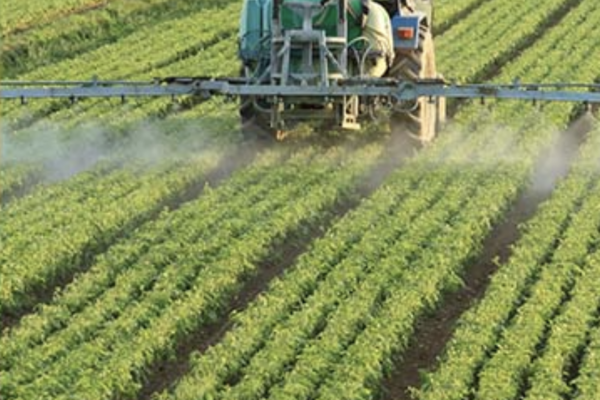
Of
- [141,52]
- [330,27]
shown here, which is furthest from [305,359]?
[141,52]

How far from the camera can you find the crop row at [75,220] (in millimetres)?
13516

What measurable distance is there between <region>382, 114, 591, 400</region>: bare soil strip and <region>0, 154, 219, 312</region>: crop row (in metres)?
3.82

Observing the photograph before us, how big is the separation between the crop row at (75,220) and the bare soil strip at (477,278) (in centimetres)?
→ 382

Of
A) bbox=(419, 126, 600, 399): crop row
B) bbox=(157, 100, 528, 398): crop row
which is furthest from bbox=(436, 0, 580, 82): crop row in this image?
bbox=(157, 100, 528, 398): crop row

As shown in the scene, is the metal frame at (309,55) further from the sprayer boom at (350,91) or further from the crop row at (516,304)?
the crop row at (516,304)

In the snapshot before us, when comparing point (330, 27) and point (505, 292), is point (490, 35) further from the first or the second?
point (505, 292)

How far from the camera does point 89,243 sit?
47.8ft

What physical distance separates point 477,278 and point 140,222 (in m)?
4.08

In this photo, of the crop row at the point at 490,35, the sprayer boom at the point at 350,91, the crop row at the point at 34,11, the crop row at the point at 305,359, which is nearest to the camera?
the crop row at the point at 305,359

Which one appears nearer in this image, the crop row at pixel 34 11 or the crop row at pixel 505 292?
the crop row at pixel 505 292

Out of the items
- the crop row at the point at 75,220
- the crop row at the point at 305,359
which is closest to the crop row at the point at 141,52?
the crop row at the point at 75,220

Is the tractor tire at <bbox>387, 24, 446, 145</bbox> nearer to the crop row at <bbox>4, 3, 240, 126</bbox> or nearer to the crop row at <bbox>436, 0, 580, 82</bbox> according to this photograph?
the crop row at <bbox>436, 0, 580, 82</bbox>

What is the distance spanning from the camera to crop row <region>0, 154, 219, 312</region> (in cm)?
1352

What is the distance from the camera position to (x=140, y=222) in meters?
15.6
